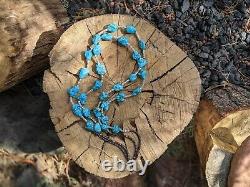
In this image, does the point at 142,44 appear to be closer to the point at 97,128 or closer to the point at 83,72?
the point at 83,72

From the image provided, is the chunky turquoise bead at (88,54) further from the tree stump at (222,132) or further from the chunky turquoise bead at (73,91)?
the tree stump at (222,132)

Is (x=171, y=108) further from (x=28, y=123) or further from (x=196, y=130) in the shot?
(x=28, y=123)

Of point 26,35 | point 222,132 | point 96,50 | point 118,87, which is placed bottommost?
point 222,132

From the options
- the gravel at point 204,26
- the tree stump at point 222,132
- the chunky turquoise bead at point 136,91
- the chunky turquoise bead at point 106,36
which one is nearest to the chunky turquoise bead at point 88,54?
the chunky turquoise bead at point 106,36

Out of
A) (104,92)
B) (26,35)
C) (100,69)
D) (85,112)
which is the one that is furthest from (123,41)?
(26,35)

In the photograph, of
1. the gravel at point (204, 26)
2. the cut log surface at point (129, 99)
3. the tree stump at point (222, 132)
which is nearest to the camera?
the cut log surface at point (129, 99)
